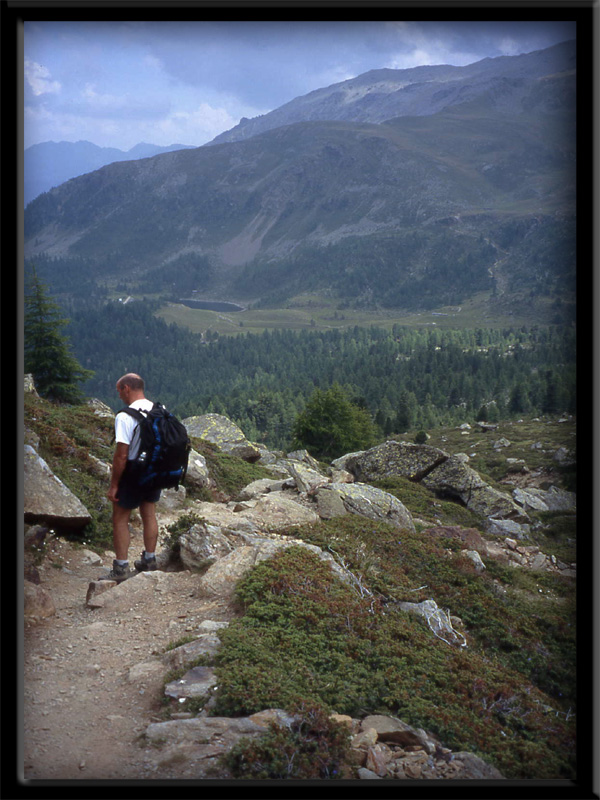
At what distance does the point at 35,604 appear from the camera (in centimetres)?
659

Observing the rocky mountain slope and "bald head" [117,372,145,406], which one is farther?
"bald head" [117,372,145,406]

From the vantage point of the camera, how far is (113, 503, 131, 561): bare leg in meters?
7.59

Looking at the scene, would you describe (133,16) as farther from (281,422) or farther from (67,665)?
(281,422)

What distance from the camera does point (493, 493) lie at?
75.4 ft

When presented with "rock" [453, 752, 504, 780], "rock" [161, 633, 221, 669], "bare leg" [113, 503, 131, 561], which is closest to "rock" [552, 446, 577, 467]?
"rock" [453, 752, 504, 780]

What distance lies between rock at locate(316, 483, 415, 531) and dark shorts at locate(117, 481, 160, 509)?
6618mm

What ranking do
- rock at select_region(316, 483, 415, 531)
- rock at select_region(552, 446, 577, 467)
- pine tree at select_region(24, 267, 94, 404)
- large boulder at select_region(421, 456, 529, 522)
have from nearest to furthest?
1. rock at select_region(552, 446, 577, 467)
2. rock at select_region(316, 483, 415, 531)
3. large boulder at select_region(421, 456, 529, 522)
4. pine tree at select_region(24, 267, 94, 404)

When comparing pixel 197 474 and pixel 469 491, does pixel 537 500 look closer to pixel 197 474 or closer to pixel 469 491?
pixel 469 491

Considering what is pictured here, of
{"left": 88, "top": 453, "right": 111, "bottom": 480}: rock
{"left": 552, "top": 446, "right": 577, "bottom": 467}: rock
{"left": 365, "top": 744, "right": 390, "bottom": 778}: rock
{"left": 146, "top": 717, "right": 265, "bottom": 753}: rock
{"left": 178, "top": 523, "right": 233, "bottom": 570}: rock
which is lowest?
{"left": 365, "top": 744, "right": 390, "bottom": 778}: rock

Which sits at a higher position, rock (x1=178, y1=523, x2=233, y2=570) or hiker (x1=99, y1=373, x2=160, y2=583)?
hiker (x1=99, y1=373, x2=160, y2=583)

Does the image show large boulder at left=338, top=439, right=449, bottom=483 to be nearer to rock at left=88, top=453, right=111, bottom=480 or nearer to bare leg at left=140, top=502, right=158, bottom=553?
rock at left=88, top=453, right=111, bottom=480

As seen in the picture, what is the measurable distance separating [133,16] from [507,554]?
14.6m

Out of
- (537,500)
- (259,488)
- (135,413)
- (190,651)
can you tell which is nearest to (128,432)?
(135,413)
